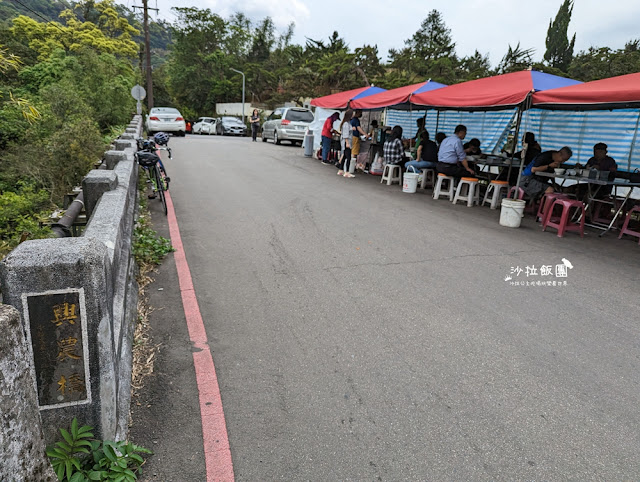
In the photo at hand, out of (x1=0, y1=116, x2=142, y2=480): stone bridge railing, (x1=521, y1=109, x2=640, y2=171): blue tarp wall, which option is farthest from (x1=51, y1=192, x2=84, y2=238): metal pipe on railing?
(x1=521, y1=109, x2=640, y2=171): blue tarp wall

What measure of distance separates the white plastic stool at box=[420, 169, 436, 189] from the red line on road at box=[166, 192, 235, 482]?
26.2 ft

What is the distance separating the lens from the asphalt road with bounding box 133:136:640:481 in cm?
261

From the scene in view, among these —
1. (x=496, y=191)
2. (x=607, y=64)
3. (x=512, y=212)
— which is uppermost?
(x=607, y=64)

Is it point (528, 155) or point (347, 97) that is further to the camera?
point (347, 97)

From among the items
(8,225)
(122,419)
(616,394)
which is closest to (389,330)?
(616,394)

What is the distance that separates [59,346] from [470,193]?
29.4 feet

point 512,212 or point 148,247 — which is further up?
point 512,212

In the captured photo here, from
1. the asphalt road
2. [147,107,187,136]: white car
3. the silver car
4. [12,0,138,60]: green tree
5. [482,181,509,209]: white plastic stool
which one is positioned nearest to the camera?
the asphalt road

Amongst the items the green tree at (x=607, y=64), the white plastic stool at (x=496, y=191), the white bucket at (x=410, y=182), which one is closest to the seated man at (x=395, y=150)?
the white bucket at (x=410, y=182)

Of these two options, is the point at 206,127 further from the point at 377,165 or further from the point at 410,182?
the point at 410,182

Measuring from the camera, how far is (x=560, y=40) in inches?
1523

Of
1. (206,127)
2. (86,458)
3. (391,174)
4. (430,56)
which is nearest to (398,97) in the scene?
(391,174)

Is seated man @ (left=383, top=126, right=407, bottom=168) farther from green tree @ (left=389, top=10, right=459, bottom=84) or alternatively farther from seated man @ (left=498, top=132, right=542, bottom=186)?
green tree @ (left=389, top=10, right=459, bottom=84)

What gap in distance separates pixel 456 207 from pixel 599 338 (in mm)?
5874
